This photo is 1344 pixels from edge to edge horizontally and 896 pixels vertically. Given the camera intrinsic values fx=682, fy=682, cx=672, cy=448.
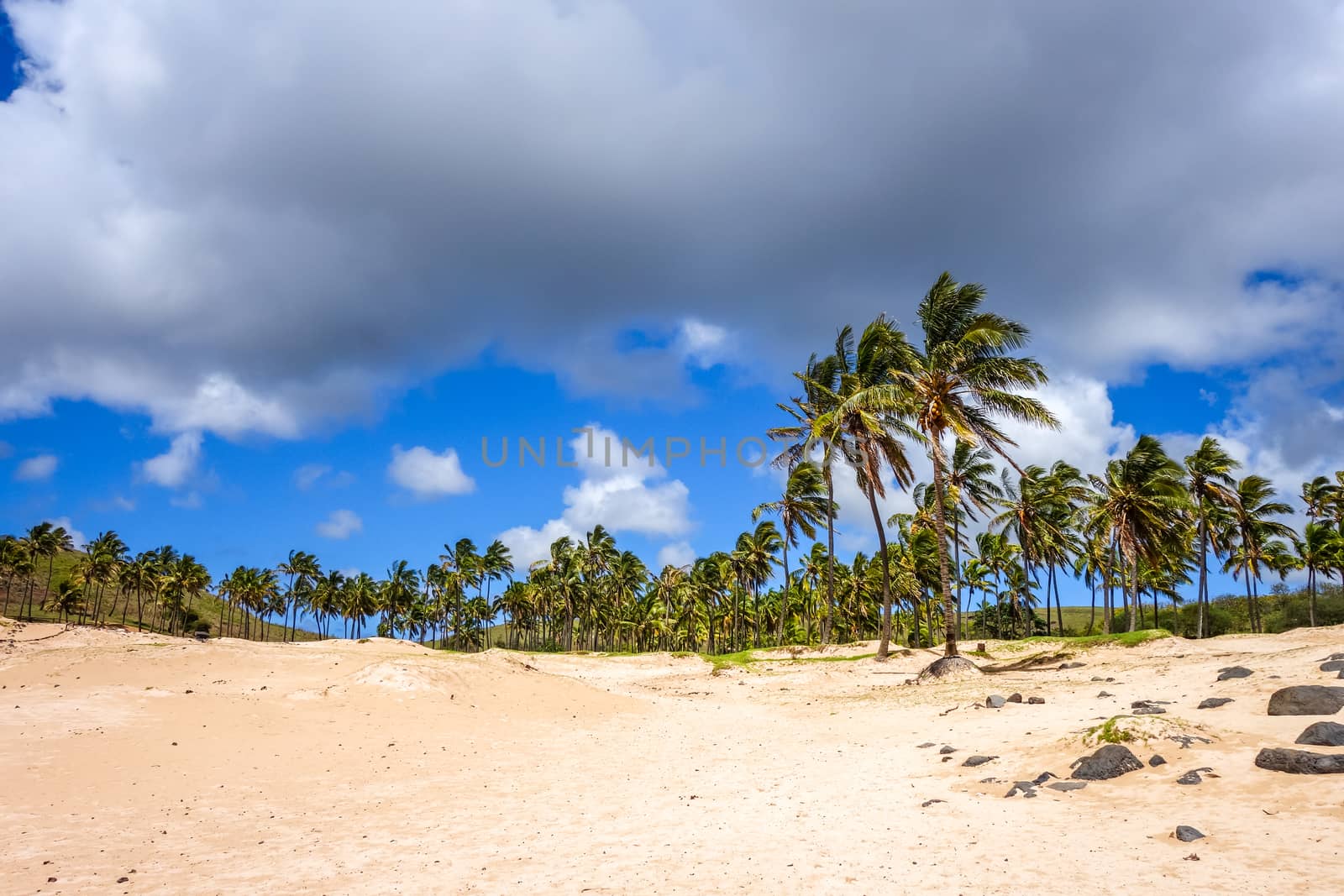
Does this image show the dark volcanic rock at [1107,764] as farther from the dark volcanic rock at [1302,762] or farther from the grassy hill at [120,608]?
the grassy hill at [120,608]

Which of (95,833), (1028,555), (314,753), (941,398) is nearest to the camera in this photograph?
(95,833)

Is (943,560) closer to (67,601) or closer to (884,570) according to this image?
(884,570)

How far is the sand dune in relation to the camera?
8.13 m

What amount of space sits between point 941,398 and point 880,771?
1906cm

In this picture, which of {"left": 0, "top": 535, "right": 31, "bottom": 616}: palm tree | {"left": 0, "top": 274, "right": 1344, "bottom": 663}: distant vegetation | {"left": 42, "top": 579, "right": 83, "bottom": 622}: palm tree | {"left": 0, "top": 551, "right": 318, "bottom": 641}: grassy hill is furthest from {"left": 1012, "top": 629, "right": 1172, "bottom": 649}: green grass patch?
{"left": 0, "top": 535, "right": 31, "bottom": 616}: palm tree

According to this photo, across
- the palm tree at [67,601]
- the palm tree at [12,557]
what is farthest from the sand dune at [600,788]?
the palm tree at [12,557]

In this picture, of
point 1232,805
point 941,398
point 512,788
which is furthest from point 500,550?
point 1232,805

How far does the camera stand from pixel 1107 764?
10797 mm

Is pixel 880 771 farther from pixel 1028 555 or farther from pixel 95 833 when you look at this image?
pixel 1028 555

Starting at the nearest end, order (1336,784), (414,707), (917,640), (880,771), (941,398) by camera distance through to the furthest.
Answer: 1. (1336,784)
2. (880,771)
3. (414,707)
4. (941,398)
5. (917,640)

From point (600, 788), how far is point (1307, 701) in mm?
12919

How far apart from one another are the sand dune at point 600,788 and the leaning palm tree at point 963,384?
28.1 ft

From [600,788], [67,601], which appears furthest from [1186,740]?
[67,601]

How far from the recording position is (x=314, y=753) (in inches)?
607
